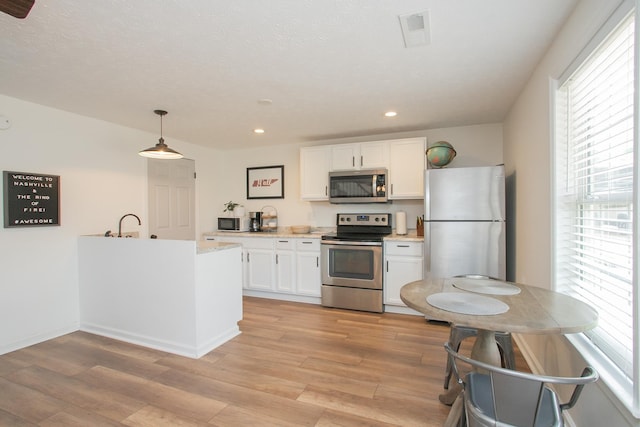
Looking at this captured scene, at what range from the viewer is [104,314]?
3.16 metres

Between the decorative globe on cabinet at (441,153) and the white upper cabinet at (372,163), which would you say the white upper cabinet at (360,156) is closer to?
the white upper cabinet at (372,163)

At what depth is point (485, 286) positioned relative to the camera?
1.91 meters

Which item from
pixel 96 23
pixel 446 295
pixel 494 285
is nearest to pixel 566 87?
pixel 494 285

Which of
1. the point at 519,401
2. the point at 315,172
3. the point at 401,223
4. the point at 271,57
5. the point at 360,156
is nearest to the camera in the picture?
the point at 519,401

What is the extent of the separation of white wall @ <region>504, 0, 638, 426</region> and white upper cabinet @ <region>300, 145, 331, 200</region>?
2.13m

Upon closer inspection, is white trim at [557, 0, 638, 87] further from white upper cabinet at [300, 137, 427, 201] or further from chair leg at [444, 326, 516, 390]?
white upper cabinet at [300, 137, 427, 201]

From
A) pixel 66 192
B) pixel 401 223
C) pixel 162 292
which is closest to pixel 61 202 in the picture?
pixel 66 192

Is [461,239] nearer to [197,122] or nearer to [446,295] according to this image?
[446,295]

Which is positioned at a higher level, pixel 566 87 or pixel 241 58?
pixel 241 58

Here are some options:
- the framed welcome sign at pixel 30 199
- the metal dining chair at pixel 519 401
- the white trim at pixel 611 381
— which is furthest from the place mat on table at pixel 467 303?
the framed welcome sign at pixel 30 199

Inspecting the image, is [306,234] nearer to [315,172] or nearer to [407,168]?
[315,172]

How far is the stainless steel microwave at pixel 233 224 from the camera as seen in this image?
15.3ft

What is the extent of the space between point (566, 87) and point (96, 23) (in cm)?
272

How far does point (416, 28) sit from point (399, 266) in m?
2.52
